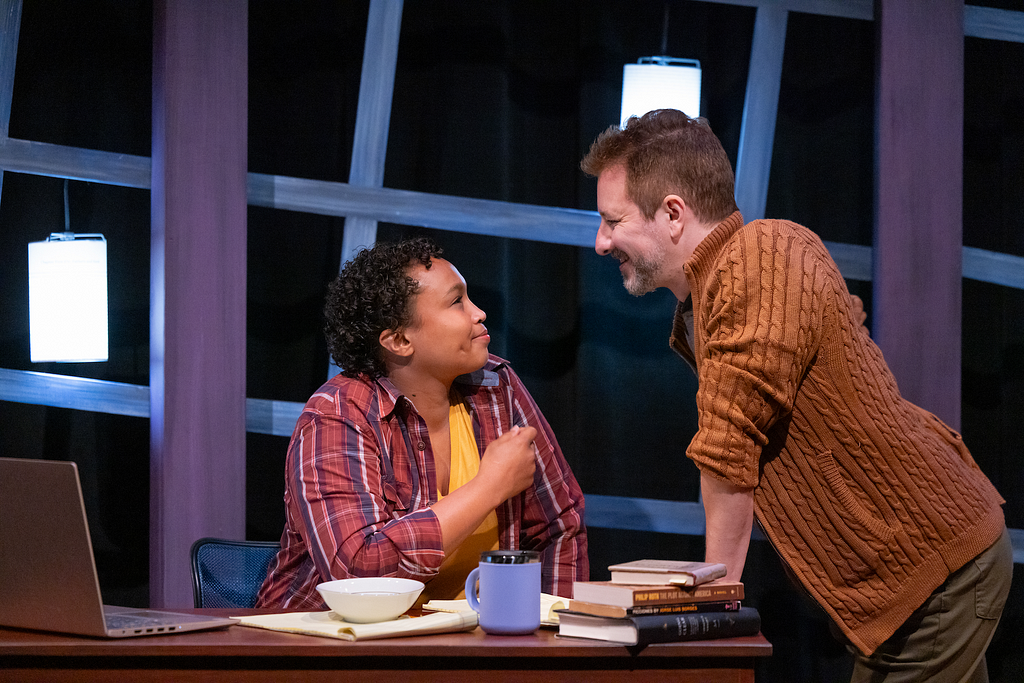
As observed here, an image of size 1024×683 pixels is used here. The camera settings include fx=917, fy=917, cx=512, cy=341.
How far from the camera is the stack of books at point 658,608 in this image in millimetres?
1263

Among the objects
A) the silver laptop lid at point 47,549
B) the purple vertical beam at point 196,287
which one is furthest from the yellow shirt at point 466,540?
the purple vertical beam at point 196,287

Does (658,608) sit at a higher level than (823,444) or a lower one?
lower

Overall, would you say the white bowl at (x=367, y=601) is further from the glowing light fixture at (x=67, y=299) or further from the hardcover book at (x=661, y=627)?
the glowing light fixture at (x=67, y=299)

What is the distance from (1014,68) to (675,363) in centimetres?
154

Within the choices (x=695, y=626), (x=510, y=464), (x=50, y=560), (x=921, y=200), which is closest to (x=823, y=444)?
(x=695, y=626)

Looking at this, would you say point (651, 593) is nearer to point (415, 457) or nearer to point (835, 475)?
point (835, 475)

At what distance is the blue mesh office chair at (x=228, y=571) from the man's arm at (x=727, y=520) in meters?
1.02

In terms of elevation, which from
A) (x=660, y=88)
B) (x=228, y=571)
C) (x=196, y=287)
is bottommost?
(x=228, y=571)

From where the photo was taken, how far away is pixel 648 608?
1271 millimetres

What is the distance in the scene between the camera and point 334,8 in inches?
117

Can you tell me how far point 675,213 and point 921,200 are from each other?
4.92 feet

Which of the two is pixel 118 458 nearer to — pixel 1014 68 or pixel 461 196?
pixel 461 196

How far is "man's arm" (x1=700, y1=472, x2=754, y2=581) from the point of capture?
1.60 m

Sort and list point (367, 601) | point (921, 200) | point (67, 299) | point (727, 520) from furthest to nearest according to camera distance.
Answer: point (921, 200) < point (67, 299) < point (727, 520) < point (367, 601)
